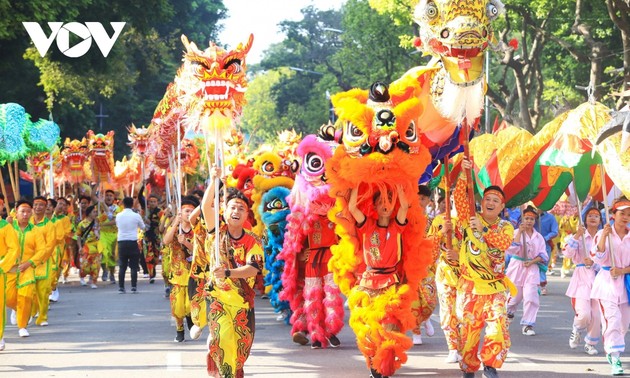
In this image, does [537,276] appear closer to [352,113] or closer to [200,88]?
[352,113]

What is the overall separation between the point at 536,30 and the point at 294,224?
65.7 ft

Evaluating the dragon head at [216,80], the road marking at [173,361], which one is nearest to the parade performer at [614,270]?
the dragon head at [216,80]

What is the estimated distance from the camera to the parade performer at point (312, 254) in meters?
11.7

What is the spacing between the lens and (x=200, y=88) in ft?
29.0

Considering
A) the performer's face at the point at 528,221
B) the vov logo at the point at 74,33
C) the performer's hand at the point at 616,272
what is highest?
the vov logo at the point at 74,33

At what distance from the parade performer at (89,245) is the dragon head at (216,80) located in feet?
40.9

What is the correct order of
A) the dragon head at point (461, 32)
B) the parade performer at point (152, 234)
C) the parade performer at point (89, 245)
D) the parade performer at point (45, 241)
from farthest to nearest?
1. the parade performer at point (89, 245)
2. the parade performer at point (152, 234)
3. the parade performer at point (45, 241)
4. the dragon head at point (461, 32)

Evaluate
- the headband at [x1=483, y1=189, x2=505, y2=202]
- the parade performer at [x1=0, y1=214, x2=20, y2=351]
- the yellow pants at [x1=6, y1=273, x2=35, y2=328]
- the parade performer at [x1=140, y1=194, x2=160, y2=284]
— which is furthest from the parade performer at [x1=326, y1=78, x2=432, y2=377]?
the parade performer at [x1=140, y1=194, x2=160, y2=284]

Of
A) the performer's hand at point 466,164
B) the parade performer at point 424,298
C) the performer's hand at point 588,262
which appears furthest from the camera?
the parade performer at point 424,298

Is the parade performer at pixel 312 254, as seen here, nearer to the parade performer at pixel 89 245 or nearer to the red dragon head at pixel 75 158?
the parade performer at pixel 89 245

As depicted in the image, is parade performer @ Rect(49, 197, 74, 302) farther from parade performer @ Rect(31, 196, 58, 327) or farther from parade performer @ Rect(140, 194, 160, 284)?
A: parade performer @ Rect(140, 194, 160, 284)

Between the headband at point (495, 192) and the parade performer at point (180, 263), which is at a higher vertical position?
the headband at point (495, 192)

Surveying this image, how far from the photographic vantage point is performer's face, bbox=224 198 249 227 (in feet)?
28.4

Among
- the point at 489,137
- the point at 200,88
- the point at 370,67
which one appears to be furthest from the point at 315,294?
the point at 370,67
